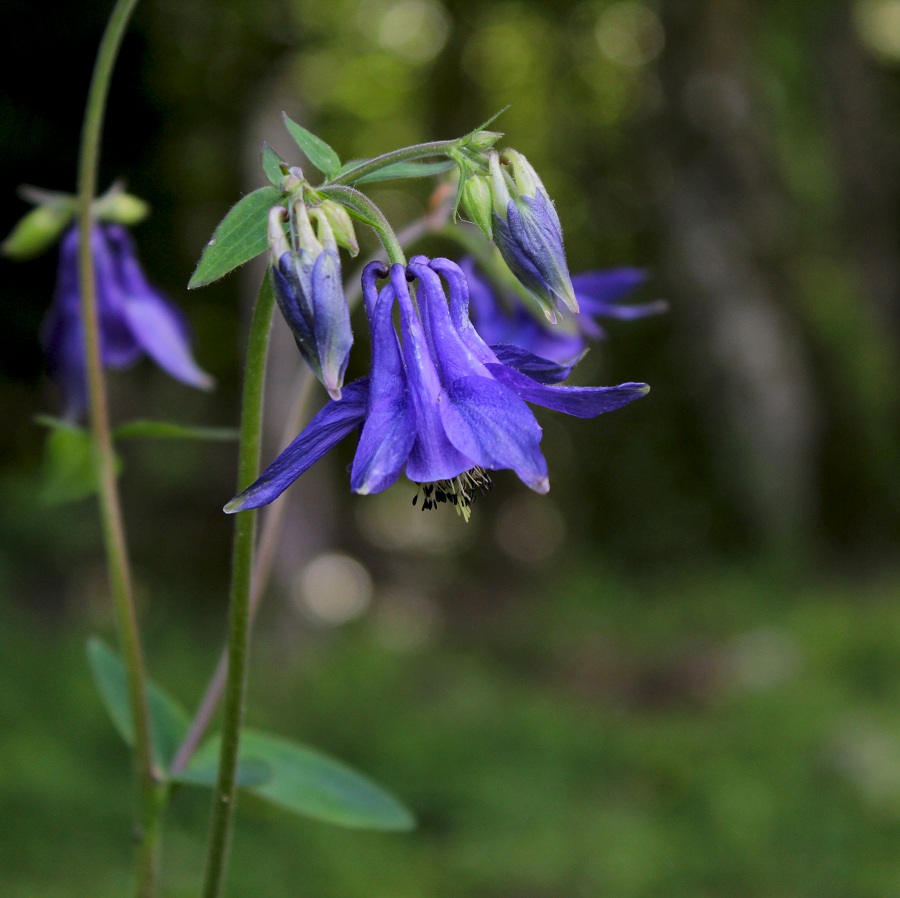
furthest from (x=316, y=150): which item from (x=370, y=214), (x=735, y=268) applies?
(x=735, y=268)

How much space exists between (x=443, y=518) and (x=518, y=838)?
8.14 metres

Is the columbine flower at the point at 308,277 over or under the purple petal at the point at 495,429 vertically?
over

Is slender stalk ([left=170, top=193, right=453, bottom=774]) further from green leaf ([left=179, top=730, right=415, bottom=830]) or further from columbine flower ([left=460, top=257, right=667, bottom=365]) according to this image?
columbine flower ([left=460, top=257, right=667, bottom=365])

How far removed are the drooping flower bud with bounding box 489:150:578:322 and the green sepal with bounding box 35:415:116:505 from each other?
96 cm

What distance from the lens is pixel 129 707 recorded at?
1.54 metres

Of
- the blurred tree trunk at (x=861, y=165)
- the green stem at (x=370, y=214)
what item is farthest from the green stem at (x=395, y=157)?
the blurred tree trunk at (x=861, y=165)

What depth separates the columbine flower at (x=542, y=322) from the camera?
1.74 metres

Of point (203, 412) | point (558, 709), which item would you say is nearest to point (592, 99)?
point (203, 412)

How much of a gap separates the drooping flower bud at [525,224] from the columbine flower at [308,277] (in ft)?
0.63

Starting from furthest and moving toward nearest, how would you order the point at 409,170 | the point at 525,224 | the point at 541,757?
the point at 541,757 → the point at 409,170 → the point at 525,224

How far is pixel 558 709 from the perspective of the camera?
5258 mm

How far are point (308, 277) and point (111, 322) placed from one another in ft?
3.57

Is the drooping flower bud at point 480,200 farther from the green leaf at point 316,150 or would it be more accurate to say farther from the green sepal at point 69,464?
the green sepal at point 69,464

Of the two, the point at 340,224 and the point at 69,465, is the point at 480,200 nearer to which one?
the point at 340,224
